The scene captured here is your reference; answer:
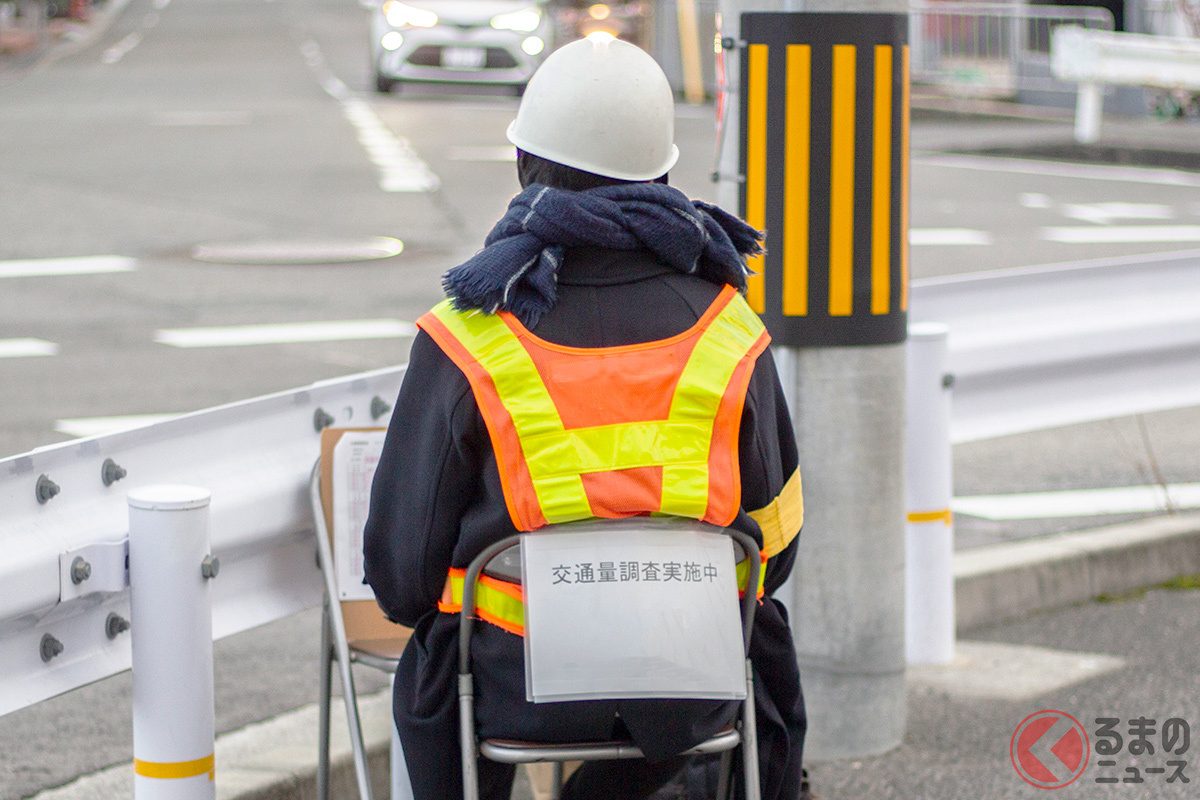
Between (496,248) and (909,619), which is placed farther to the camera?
(909,619)

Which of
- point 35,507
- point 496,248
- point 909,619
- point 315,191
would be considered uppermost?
point 496,248

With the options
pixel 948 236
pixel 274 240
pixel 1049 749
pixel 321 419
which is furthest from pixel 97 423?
pixel 948 236

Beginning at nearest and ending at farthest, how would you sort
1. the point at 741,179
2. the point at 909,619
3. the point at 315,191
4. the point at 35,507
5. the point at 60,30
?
the point at 35,507 < the point at 741,179 < the point at 909,619 < the point at 315,191 < the point at 60,30

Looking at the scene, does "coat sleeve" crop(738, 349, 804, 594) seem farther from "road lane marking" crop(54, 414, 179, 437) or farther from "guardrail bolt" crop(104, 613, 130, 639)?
"road lane marking" crop(54, 414, 179, 437)

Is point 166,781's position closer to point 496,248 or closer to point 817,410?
point 496,248

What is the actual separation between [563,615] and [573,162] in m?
0.69

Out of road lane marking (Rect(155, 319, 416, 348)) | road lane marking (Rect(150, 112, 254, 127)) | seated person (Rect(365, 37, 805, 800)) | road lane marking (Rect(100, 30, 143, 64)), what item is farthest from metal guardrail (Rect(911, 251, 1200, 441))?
road lane marking (Rect(100, 30, 143, 64))

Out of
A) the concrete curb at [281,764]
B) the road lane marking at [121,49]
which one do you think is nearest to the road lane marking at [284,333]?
the concrete curb at [281,764]

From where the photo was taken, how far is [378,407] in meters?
3.66

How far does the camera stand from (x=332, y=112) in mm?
21547

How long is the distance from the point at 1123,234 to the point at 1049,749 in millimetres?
9645

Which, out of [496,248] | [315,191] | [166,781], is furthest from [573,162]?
[315,191]

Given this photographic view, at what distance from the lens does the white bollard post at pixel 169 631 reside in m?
2.99

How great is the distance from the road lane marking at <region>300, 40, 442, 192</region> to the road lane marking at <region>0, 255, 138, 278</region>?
3.71 meters
